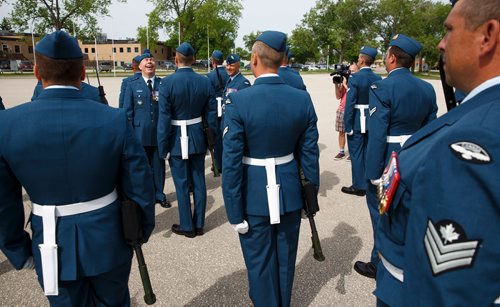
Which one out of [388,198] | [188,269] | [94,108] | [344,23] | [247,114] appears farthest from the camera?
[344,23]

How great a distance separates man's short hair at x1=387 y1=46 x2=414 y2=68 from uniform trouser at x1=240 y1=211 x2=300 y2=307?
76.4 inches

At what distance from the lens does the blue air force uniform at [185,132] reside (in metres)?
4.46

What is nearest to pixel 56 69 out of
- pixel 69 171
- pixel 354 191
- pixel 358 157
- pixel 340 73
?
pixel 69 171

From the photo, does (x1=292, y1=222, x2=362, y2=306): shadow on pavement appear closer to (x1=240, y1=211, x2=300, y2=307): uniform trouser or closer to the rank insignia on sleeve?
(x1=240, y1=211, x2=300, y2=307): uniform trouser

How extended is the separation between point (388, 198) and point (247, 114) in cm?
140

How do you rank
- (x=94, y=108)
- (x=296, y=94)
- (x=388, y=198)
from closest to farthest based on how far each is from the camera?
1. (x=388, y=198)
2. (x=94, y=108)
3. (x=296, y=94)

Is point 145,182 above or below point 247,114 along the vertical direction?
below

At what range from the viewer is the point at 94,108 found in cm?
200

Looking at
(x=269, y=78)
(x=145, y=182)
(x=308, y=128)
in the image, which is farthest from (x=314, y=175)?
(x=145, y=182)

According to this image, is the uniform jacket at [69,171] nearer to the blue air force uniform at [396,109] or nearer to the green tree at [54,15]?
the blue air force uniform at [396,109]

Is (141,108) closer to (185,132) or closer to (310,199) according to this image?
(185,132)

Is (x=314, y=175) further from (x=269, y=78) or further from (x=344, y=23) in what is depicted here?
(x=344, y=23)

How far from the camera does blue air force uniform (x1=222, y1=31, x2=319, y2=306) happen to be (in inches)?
102

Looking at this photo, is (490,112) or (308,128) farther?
(308,128)
